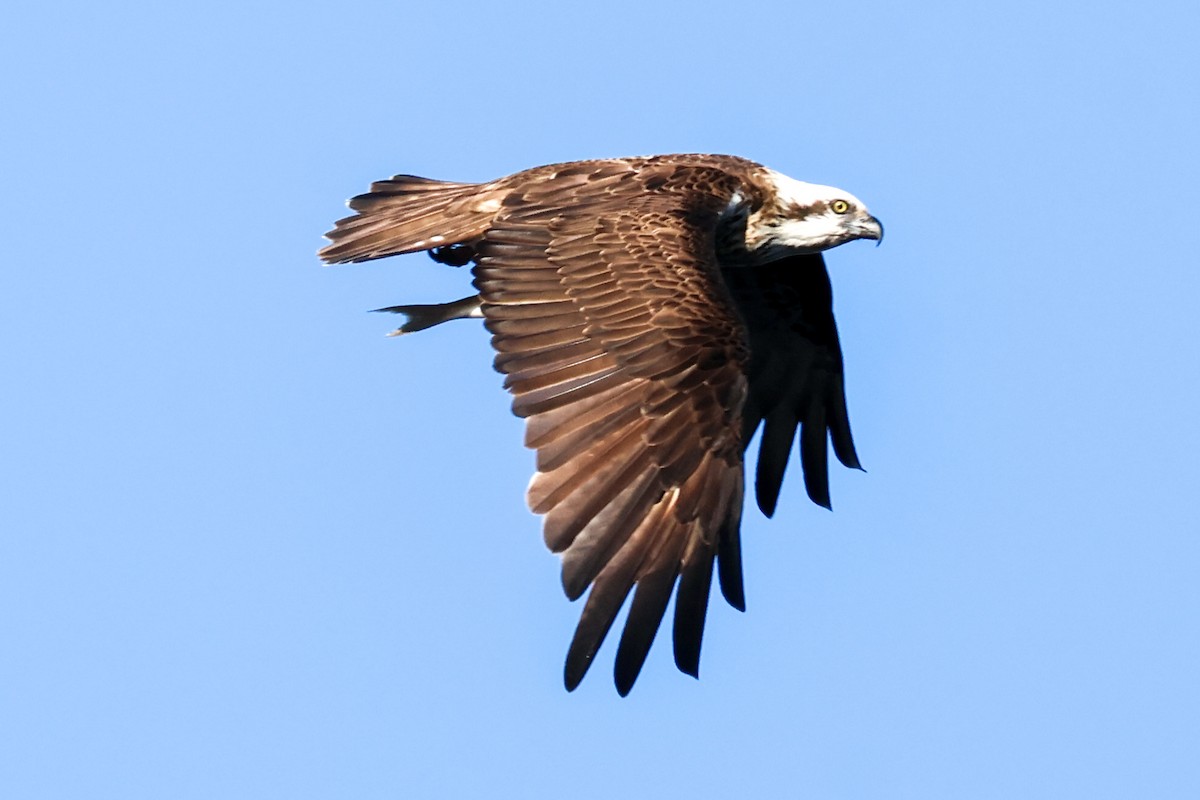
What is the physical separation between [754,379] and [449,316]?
2.57 m

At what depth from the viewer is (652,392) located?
10414 mm

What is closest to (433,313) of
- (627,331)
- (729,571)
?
(627,331)

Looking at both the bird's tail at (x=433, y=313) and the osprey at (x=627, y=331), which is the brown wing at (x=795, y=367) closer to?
the osprey at (x=627, y=331)

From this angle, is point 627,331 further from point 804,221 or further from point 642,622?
point 804,221

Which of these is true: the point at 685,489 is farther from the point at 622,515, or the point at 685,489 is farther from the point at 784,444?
the point at 784,444

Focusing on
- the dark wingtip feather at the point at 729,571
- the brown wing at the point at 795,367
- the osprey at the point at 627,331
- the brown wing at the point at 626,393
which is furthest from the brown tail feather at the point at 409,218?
the dark wingtip feather at the point at 729,571

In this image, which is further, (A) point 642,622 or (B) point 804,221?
(B) point 804,221

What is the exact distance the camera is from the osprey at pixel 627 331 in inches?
384

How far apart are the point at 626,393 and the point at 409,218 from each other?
2712 millimetres

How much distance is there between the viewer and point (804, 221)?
12.7m

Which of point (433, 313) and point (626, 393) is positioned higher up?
point (433, 313)

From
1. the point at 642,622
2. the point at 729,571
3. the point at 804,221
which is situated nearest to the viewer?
the point at 642,622

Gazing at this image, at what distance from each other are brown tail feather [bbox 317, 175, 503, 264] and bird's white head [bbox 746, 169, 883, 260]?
169 centimetres

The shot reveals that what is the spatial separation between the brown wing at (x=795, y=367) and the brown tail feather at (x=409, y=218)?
202 centimetres
